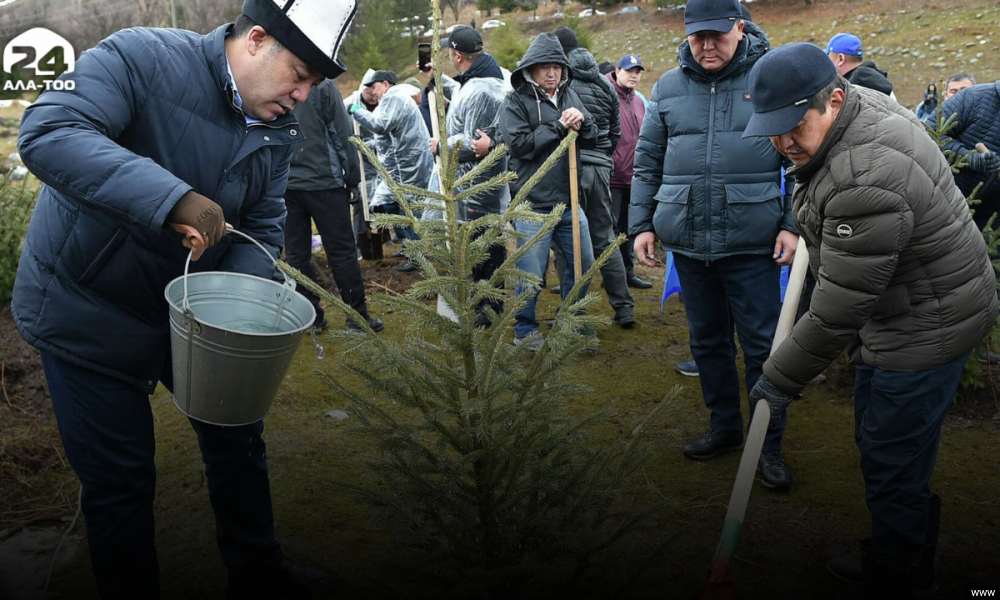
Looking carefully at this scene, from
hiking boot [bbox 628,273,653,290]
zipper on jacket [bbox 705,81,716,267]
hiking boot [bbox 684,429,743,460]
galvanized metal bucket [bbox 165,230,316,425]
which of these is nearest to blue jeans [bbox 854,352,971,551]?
zipper on jacket [bbox 705,81,716,267]

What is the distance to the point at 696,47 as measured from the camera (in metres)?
3.33

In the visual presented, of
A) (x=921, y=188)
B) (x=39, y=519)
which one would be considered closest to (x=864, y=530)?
(x=921, y=188)

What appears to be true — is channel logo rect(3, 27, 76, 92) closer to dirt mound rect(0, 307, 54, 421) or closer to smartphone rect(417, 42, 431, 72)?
dirt mound rect(0, 307, 54, 421)

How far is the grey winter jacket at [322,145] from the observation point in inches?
206

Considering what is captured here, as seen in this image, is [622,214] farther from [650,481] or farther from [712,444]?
[650,481]

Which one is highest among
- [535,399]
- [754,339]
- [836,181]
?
[836,181]

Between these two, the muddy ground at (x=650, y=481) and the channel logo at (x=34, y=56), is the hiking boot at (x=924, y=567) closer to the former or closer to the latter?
the muddy ground at (x=650, y=481)

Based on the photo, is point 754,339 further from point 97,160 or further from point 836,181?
point 97,160

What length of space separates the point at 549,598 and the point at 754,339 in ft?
6.21

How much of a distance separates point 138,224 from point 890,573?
2545 mm

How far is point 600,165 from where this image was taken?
5.50 meters

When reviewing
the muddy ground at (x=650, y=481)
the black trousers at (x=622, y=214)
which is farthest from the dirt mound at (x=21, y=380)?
the black trousers at (x=622, y=214)

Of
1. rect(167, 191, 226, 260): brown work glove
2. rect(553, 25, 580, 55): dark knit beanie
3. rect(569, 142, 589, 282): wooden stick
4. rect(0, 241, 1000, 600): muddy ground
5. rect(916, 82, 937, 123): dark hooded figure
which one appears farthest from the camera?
rect(916, 82, 937, 123): dark hooded figure

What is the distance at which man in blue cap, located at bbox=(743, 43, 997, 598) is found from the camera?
7.41 ft
